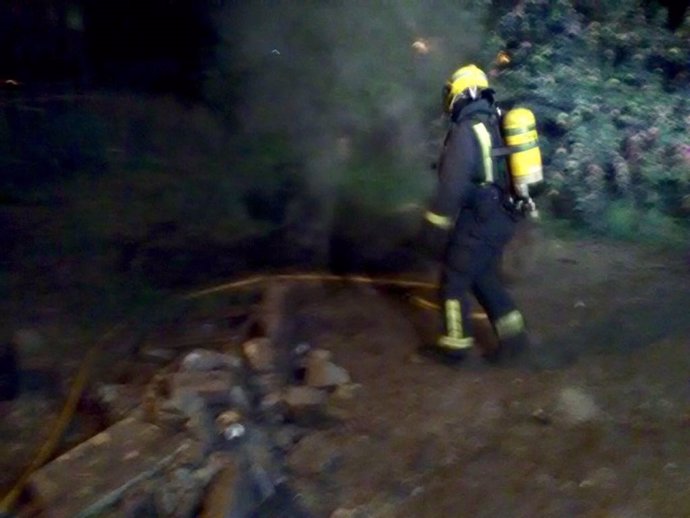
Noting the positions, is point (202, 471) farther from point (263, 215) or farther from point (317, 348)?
point (263, 215)

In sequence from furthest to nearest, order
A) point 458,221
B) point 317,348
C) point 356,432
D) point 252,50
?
point 252,50
point 317,348
point 458,221
point 356,432

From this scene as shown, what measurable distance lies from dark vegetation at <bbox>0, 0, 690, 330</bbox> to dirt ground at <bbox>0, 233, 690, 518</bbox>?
128 cm

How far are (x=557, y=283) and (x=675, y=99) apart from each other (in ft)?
9.55

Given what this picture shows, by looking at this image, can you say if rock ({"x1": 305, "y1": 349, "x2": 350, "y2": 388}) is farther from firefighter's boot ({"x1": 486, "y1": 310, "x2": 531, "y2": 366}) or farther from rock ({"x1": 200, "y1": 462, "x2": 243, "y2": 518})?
rock ({"x1": 200, "y1": 462, "x2": 243, "y2": 518})

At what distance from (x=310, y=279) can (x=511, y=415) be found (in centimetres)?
236

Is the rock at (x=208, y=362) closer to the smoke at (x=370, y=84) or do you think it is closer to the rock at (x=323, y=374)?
the rock at (x=323, y=374)

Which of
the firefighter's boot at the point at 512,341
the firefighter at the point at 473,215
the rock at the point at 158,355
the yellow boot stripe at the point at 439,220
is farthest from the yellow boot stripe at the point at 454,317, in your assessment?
the rock at the point at 158,355

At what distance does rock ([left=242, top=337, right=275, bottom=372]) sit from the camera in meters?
5.70

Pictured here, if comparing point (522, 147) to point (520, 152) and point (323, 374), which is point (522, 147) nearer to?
point (520, 152)

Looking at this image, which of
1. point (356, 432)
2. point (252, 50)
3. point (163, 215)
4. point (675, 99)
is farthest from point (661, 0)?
point (356, 432)

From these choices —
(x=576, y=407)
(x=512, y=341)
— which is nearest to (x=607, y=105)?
(x=512, y=341)

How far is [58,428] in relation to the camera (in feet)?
17.9

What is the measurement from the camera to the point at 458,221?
229 inches

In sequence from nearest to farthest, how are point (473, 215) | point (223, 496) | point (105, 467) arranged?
point (223, 496), point (105, 467), point (473, 215)
